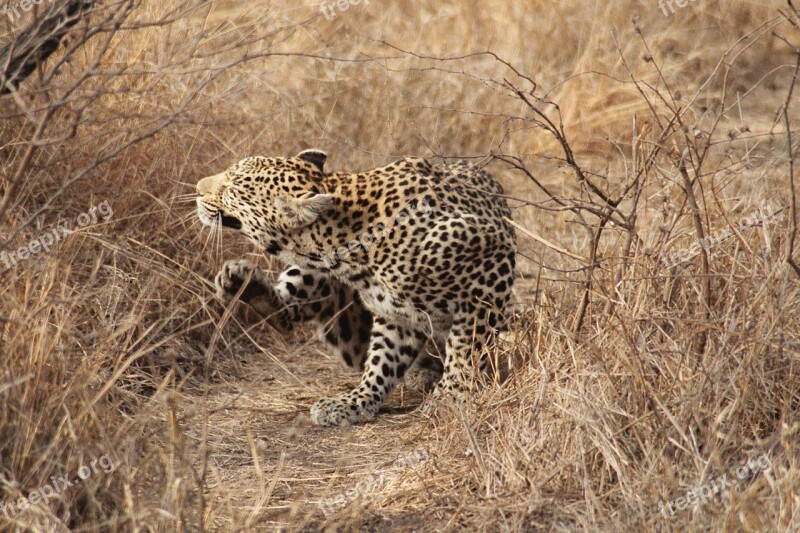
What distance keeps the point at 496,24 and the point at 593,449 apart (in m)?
7.04

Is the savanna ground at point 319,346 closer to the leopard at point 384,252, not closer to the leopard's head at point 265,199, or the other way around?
the leopard at point 384,252

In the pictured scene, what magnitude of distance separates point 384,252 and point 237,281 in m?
0.85

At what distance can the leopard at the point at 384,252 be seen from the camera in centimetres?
618

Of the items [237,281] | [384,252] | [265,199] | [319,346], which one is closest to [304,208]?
[265,199]

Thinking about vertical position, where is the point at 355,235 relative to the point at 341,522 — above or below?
above

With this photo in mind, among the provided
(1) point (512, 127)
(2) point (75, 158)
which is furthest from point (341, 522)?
(1) point (512, 127)

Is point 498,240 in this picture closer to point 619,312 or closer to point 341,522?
point 619,312

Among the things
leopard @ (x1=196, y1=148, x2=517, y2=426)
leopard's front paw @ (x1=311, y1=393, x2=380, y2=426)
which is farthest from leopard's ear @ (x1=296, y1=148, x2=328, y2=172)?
leopard's front paw @ (x1=311, y1=393, x2=380, y2=426)

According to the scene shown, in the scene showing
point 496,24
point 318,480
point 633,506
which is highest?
point 496,24

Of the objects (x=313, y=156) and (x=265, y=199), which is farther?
(x=313, y=156)

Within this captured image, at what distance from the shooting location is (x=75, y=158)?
6.70m

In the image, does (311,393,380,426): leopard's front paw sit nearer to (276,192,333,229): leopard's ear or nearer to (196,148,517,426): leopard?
(196,148,517,426): leopard

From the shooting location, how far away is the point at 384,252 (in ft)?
20.4

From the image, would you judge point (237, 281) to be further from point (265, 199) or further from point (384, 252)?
point (384, 252)
